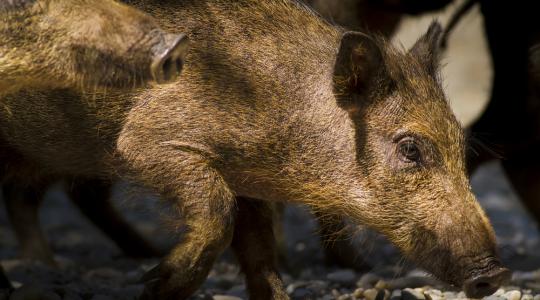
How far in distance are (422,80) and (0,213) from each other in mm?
5282

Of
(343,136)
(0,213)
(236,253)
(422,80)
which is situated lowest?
(0,213)

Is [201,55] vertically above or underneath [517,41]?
underneath

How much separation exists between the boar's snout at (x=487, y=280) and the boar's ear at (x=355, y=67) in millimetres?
874

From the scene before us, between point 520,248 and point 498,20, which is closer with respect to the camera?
point 498,20

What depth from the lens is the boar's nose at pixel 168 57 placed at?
3629 mm

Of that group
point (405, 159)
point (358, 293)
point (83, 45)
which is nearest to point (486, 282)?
point (405, 159)

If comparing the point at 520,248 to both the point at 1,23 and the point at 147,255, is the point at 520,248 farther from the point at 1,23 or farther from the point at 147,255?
the point at 1,23

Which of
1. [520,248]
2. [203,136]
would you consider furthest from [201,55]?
[520,248]

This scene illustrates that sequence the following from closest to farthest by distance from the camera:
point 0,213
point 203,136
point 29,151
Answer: point 203,136 → point 29,151 → point 0,213

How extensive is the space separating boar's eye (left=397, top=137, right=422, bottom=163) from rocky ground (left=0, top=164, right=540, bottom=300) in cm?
47

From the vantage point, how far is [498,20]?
20.6 feet

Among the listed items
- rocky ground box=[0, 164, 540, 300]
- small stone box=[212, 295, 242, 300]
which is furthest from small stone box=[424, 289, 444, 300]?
small stone box=[212, 295, 242, 300]

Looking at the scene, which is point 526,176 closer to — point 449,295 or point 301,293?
point 449,295

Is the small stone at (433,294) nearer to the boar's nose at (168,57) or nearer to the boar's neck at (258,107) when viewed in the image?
the boar's neck at (258,107)
